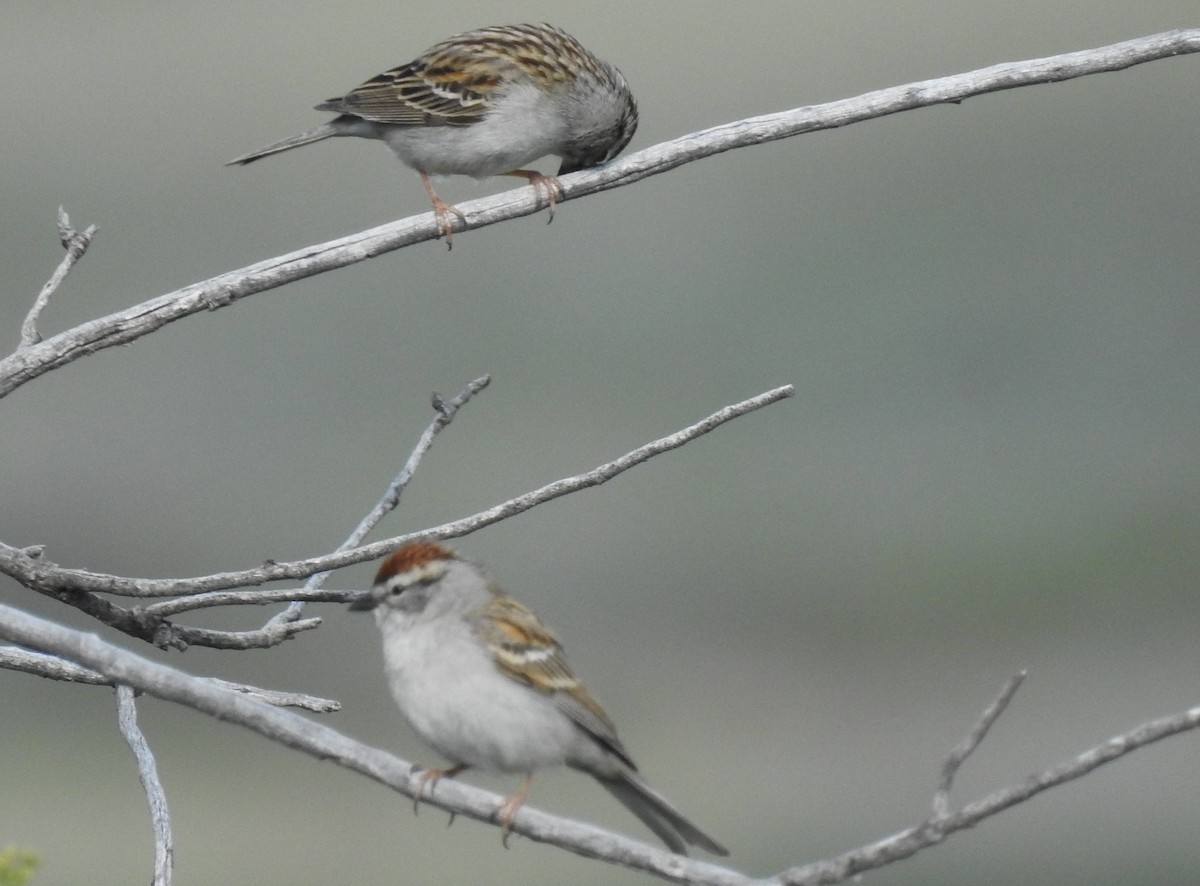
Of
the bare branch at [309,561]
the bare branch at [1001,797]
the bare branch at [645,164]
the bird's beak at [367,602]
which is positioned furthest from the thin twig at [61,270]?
the bare branch at [1001,797]

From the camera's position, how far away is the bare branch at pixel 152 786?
4.00m

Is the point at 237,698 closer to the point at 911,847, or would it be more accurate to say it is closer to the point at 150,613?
the point at 150,613

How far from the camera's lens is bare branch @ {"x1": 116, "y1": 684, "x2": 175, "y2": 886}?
13.1ft

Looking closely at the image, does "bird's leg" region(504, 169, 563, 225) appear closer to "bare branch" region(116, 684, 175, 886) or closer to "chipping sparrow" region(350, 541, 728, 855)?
"chipping sparrow" region(350, 541, 728, 855)

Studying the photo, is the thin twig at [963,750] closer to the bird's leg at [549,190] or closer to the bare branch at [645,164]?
the bare branch at [645,164]

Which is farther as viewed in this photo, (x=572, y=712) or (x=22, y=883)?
(x=572, y=712)

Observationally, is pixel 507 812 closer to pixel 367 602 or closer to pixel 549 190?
pixel 367 602

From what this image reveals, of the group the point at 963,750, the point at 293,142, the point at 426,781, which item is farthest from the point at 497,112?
the point at 963,750

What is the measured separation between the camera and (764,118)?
504 centimetres

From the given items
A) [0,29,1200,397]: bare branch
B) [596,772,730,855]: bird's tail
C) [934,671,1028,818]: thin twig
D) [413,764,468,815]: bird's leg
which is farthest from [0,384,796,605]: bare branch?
[934,671,1028,818]: thin twig

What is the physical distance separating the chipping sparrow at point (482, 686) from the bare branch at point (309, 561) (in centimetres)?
20

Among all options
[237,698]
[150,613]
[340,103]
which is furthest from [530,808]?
[340,103]

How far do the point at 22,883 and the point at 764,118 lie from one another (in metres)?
3.33

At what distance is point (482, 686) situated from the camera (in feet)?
15.1
